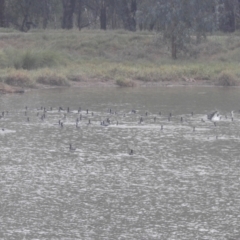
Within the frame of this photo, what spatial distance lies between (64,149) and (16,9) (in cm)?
4324

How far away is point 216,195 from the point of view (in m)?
15.9

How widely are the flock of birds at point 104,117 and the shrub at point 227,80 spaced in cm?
1103

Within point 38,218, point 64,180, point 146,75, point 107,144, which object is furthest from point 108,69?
point 38,218

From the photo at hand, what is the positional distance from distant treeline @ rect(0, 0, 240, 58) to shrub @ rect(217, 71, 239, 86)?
704cm

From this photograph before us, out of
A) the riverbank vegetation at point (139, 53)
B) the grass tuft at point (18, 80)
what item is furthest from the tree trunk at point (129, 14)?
the grass tuft at point (18, 80)

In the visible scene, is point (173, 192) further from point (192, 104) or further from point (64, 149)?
point (192, 104)

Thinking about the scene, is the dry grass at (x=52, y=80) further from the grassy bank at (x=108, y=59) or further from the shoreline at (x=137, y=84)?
the shoreline at (x=137, y=84)

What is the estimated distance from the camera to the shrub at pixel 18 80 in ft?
113

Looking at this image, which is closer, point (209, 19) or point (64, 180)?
point (64, 180)

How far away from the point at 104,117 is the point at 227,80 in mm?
12868

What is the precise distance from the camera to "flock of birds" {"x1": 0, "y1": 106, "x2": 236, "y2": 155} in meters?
25.0

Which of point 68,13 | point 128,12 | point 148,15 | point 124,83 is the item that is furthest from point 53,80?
point 128,12

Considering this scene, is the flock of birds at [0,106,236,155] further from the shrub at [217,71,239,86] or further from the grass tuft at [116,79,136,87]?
the shrub at [217,71,239,86]

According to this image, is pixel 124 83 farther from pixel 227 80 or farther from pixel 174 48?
pixel 174 48
